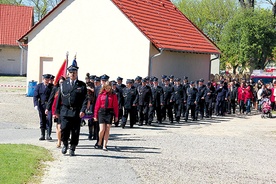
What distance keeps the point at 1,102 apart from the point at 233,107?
11.6 m

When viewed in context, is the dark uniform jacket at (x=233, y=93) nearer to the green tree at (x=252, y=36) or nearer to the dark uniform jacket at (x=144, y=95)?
the dark uniform jacket at (x=144, y=95)

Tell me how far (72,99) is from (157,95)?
9706 mm

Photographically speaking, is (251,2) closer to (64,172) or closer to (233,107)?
(233,107)

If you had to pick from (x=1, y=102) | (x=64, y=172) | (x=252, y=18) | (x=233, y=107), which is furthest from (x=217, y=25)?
(x=64, y=172)

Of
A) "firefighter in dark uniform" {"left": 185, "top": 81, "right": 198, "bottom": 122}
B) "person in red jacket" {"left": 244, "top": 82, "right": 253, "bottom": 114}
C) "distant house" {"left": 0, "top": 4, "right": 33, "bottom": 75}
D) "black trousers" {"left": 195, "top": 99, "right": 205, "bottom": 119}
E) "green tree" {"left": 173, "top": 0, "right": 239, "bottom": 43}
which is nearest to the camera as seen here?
"firefighter in dark uniform" {"left": 185, "top": 81, "right": 198, "bottom": 122}

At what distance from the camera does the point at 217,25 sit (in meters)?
69.1

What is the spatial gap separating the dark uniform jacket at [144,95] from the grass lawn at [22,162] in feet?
25.8

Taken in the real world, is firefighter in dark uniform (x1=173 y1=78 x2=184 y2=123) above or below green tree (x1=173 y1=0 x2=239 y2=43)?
below

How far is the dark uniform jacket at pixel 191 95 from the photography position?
2473 centimetres

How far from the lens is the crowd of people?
13773 mm

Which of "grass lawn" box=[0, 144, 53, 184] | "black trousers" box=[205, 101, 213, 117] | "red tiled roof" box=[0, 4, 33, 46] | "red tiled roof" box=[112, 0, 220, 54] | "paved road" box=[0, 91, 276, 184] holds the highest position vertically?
"red tiled roof" box=[0, 4, 33, 46]

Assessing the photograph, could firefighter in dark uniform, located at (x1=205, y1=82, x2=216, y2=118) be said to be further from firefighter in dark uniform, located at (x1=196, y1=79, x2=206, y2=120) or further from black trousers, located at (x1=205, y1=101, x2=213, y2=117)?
firefighter in dark uniform, located at (x1=196, y1=79, x2=206, y2=120)

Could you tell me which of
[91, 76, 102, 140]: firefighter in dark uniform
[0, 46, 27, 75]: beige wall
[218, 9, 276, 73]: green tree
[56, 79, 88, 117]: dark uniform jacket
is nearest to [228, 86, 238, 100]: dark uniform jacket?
[91, 76, 102, 140]: firefighter in dark uniform

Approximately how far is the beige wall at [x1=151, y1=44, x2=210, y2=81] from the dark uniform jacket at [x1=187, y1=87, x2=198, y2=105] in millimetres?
5190
